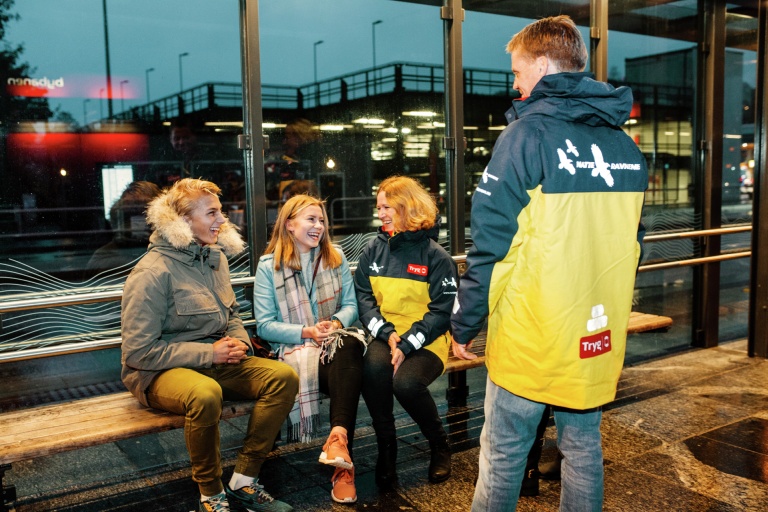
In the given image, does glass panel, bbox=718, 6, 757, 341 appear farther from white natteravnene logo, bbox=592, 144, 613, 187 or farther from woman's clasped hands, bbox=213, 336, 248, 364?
woman's clasped hands, bbox=213, 336, 248, 364

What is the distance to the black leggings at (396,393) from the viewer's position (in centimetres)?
352

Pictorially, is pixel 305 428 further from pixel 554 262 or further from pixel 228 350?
pixel 554 262

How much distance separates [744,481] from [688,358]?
264 cm

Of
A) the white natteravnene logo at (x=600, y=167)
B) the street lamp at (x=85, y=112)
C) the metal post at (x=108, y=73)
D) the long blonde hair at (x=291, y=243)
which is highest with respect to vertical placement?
the metal post at (x=108, y=73)

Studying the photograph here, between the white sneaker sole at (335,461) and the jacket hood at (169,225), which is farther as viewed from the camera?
the jacket hood at (169,225)

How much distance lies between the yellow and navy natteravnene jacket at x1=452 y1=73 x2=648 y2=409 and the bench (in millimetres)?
1571

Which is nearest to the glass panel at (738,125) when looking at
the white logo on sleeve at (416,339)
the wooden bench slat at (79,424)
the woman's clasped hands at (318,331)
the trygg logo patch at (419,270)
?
the trygg logo patch at (419,270)

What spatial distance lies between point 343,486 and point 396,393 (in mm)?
516

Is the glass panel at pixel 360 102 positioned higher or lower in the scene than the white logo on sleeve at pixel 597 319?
higher

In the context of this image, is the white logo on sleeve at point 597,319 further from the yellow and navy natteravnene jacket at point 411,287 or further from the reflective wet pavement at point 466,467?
the yellow and navy natteravnene jacket at point 411,287

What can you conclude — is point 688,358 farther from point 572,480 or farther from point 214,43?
point 214,43

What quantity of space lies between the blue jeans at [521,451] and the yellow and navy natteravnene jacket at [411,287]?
131 cm

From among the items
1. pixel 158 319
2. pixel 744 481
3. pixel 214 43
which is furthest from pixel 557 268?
pixel 214 43

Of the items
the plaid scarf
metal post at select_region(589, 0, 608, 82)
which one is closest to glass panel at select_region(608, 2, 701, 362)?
metal post at select_region(589, 0, 608, 82)
